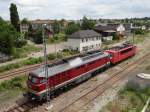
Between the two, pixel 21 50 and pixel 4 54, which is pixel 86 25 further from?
pixel 4 54

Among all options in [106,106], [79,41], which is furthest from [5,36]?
[106,106]

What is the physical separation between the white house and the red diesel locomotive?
742 inches

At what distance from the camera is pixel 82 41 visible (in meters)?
55.7

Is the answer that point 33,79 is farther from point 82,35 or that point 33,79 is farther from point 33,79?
point 82,35

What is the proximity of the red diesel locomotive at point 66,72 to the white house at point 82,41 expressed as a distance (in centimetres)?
1884

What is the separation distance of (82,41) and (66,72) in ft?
105

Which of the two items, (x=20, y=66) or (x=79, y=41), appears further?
(x=79, y=41)

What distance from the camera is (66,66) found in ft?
81.7

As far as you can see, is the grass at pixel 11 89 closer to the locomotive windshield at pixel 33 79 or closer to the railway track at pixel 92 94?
the locomotive windshield at pixel 33 79

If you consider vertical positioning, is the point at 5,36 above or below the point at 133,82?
above

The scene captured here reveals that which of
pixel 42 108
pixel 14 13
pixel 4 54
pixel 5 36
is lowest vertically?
pixel 42 108

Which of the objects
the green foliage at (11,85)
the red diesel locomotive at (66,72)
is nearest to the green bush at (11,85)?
the green foliage at (11,85)

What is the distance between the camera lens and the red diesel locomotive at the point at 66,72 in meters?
21.2

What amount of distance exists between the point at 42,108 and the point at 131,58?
30.0 metres
